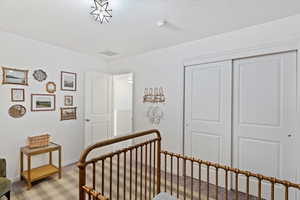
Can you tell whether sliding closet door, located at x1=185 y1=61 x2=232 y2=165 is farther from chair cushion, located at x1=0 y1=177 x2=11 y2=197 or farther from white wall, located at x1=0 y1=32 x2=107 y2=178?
chair cushion, located at x1=0 y1=177 x2=11 y2=197

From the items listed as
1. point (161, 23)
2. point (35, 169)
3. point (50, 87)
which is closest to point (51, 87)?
point (50, 87)

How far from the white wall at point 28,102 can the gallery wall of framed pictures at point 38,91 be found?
2 centimetres

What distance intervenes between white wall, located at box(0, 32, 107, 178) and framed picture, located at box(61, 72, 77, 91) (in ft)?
0.28

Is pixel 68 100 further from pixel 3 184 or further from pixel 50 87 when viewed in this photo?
pixel 3 184

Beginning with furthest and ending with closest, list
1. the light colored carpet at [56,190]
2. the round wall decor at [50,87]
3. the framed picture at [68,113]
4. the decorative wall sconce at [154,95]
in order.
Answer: the framed picture at [68,113] → the decorative wall sconce at [154,95] → the round wall decor at [50,87] → the light colored carpet at [56,190]

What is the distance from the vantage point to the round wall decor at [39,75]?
2.91 metres

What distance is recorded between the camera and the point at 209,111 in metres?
2.69

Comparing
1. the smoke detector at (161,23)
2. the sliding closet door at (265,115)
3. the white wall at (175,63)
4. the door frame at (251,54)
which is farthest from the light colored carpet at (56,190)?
the smoke detector at (161,23)

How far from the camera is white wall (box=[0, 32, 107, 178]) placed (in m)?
2.58

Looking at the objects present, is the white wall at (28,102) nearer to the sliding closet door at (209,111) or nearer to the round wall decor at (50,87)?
the round wall decor at (50,87)

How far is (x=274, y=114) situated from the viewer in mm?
2164

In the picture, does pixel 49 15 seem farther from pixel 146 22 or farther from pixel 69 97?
pixel 69 97

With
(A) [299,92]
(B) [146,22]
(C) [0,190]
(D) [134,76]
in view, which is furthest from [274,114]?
(C) [0,190]

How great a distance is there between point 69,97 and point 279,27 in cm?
374
